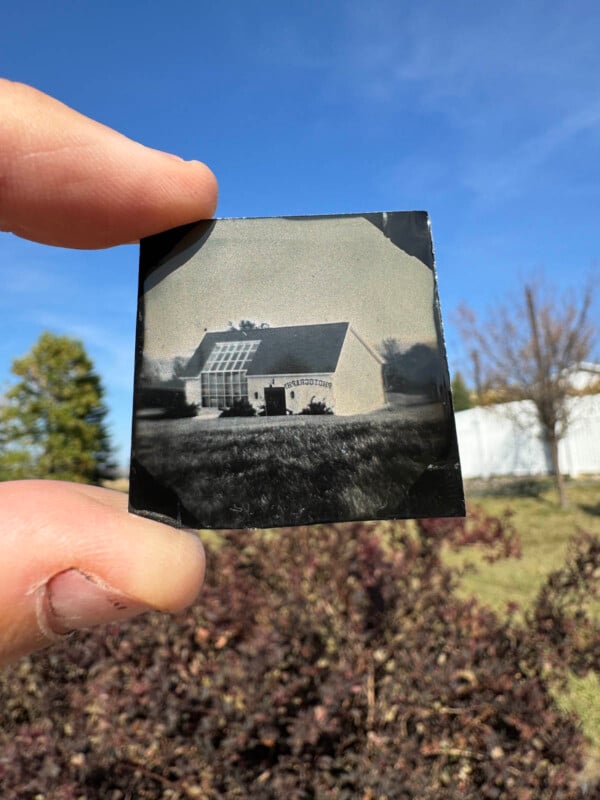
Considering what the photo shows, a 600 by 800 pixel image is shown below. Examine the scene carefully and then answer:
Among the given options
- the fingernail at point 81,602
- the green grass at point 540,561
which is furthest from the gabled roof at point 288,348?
the green grass at point 540,561

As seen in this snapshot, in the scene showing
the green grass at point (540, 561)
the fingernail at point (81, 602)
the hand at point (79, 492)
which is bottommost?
the green grass at point (540, 561)

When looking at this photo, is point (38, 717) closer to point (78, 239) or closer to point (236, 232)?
point (78, 239)

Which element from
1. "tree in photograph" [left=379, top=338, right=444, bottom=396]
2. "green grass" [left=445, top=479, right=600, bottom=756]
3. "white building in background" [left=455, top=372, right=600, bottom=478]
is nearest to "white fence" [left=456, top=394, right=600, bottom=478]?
"white building in background" [left=455, top=372, right=600, bottom=478]

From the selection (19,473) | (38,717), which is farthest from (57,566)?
(19,473)

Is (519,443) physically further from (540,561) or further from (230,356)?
(230,356)

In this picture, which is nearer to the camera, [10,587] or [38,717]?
[10,587]

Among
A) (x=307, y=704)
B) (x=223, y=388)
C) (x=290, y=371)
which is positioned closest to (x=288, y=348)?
(x=290, y=371)

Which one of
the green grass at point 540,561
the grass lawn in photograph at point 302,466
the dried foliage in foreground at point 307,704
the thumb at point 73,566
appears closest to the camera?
the thumb at point 73,566

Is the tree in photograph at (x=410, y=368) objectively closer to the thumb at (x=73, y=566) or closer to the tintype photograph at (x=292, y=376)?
the tintype photograph at (x=292, y=376)
